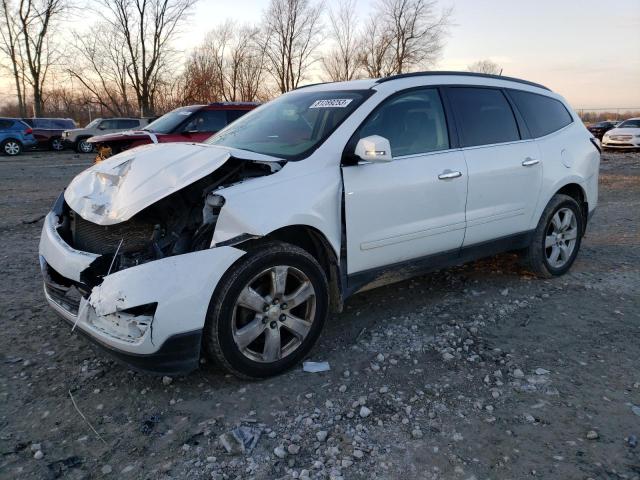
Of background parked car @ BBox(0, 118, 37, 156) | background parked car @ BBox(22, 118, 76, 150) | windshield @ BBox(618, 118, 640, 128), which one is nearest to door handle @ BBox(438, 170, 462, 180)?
background parked car @ BBox(0, 118, 37, 156)

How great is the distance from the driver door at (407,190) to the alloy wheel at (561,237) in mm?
1282

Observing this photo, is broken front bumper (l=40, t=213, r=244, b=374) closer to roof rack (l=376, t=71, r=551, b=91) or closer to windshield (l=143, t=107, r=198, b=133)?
roof rack (l=376, t=71, r=551, b=91)

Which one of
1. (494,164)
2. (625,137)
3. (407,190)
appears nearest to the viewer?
(407,190)

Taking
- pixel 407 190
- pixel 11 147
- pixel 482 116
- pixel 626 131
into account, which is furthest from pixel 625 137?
pixel 11 147

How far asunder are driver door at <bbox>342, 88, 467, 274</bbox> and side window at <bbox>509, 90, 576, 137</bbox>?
1.08 meters

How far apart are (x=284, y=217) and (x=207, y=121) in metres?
7.84

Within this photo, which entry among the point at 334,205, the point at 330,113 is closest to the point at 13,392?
the point at 334,205

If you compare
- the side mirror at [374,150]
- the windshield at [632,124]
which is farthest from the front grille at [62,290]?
the windshield at [632,124]

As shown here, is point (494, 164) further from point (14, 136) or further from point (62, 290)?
point (14, 136)

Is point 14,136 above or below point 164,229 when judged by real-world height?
above

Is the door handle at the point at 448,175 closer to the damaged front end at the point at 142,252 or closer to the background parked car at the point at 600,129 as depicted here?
the damaged front end at the point at 142,252

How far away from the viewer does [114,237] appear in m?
3.01

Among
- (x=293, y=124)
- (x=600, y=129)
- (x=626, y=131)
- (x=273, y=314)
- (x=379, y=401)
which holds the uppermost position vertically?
(x=293, y=124)

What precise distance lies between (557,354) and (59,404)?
300cm
